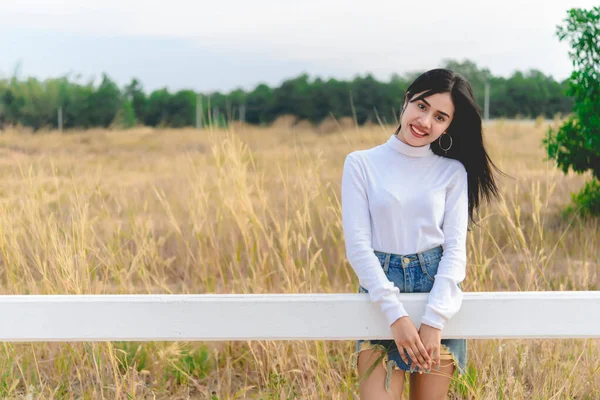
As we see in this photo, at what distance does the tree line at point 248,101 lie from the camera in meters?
16.5

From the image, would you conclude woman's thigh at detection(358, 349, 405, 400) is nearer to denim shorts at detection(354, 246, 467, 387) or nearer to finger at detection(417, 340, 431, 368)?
denim shorts at detection(354, 246, 467, 387)

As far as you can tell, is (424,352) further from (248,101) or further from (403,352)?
(248,101)

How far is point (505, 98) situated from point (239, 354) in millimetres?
21857

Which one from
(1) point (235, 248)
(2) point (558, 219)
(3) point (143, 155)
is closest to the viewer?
(1) point (235, 248)

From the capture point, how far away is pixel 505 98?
22.9 meters

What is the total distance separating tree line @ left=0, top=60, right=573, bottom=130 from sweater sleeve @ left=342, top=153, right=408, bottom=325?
15253 mm

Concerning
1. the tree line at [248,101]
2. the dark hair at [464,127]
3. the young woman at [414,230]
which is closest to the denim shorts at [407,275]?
the young woman at [414,230]

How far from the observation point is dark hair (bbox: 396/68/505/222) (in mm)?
1681

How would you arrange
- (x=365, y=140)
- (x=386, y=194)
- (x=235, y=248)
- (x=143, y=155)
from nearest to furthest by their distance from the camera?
1. (x=386, y=194)
2. (x=235, y=248)
3. (x=365, y=140)
4. (x=143, y=155)

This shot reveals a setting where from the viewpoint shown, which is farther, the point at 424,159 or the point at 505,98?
the point at 505,98

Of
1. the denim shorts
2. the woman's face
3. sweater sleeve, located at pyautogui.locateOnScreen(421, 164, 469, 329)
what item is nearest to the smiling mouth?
the woman's face

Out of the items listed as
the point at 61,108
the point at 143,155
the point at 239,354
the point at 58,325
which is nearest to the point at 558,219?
the point at 239,354

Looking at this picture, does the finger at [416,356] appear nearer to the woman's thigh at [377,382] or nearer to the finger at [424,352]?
the finger at [424,352]

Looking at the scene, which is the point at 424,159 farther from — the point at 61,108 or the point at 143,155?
the point at 61,108
